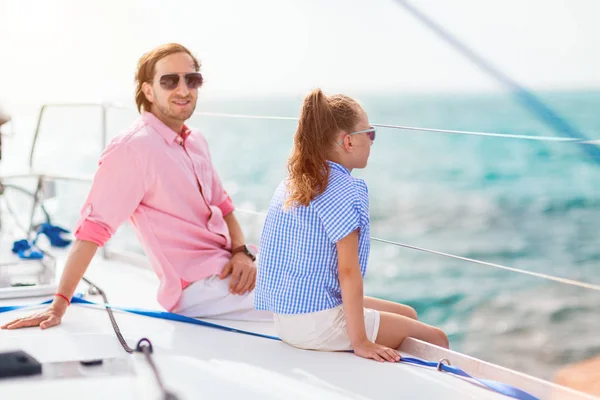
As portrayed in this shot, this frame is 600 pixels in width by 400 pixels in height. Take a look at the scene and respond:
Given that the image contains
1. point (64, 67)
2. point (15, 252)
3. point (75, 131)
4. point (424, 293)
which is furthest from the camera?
point (75, 131)

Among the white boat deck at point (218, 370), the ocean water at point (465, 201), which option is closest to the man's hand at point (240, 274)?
the white boat deck at point (218, 370)

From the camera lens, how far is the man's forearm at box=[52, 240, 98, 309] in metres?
2.35

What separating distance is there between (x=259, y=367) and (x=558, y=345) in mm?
11112

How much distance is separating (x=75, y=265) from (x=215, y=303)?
0.44m

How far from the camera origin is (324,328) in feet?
7.04

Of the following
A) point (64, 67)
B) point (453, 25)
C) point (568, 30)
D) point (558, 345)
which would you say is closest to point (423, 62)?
point (453, 25)

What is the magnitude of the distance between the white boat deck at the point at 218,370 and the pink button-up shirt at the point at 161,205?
0.20m

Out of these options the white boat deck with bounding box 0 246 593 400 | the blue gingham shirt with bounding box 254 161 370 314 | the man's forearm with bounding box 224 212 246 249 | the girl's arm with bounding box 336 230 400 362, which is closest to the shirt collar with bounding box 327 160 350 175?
the blue gingham shirt with bounding box 254 161 370 314

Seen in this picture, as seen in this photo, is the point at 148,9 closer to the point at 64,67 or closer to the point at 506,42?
the point at 64,67

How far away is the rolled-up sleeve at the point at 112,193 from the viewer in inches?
93.5

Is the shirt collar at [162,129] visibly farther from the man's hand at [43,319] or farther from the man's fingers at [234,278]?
the man's hand at [43,319]

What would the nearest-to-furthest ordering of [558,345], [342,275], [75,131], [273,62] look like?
1. [342,275]
2. [558,345]
3. [273,62]
4. [75,131]

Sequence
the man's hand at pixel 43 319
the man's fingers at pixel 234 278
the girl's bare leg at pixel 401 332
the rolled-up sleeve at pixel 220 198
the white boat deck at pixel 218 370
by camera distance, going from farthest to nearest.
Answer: the rolled-up sleeve at pixel 220 198
the man's fingers at pixel 234 278
the man's hand at pixel 43 319
the girl's bare leg at pixel 401 332
the white boat deck at pixel 218 370

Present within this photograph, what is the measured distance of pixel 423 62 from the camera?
24.4m
